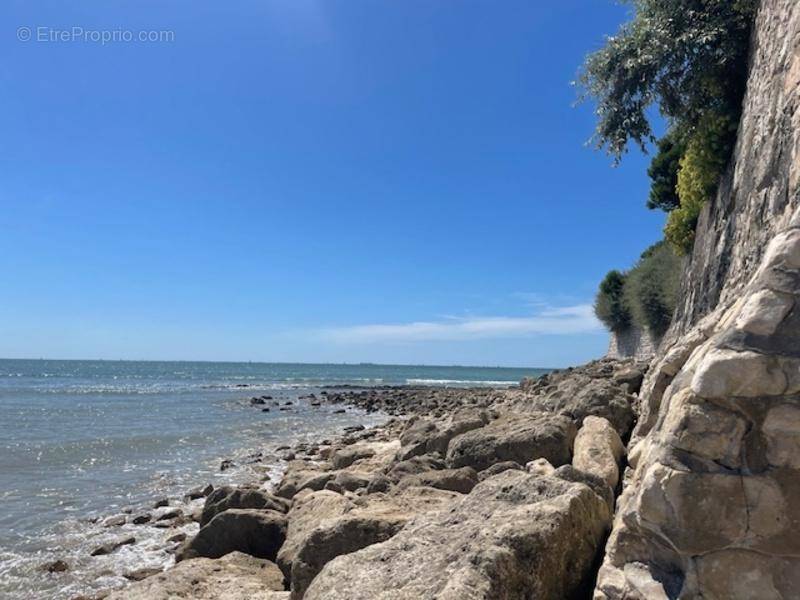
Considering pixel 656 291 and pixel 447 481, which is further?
pixel 656 291

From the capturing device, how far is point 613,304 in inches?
1394

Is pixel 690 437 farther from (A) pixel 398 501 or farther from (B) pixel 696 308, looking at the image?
Result: (B) pixel 696 308

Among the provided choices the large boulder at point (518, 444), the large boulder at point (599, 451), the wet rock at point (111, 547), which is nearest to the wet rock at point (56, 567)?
the wet rock at point (111, 547)

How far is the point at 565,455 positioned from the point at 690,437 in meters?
5.01

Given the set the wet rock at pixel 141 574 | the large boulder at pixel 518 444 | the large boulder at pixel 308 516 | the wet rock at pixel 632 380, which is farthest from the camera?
the wet rock at pixel 632 380

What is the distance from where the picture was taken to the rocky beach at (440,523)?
3.82 m

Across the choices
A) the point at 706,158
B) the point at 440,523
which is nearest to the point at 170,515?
the point at 440,523

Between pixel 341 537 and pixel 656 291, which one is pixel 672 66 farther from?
pixel 656 291

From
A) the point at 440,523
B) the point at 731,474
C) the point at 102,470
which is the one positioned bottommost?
the point at 102,470

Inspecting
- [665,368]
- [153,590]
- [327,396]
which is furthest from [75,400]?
[665,368]

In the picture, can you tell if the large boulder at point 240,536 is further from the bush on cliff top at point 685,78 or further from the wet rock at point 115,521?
the bush on cliff top at point 685,78

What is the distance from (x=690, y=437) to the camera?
10.5 feet

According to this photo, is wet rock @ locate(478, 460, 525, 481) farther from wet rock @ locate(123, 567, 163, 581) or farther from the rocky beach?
wet rock @ locate(123, 567, 163, 581)

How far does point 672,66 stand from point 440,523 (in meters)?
9.73
